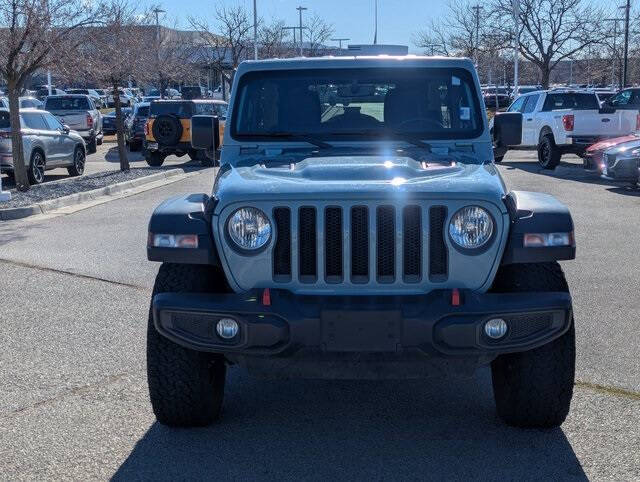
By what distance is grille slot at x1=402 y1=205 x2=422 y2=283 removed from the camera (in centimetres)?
419

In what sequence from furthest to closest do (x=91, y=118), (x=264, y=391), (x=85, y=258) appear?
(x=91, y=118)
(x=85, y=258)
(x=264, y=391)

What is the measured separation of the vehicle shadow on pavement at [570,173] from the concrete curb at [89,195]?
777 centimetres

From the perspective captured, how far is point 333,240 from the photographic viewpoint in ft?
13.8

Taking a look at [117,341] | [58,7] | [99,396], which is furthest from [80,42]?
[99,396]

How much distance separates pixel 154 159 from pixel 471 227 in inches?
766

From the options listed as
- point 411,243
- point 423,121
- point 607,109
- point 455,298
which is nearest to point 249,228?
point 411,243

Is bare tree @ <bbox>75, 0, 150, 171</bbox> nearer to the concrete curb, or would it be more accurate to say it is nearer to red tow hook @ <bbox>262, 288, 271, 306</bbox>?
the concrete curb

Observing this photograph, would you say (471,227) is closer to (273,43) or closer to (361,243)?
(361,243)

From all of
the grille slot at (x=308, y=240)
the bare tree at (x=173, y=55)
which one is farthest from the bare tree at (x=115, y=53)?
the bare tree at (x=173, y=55)

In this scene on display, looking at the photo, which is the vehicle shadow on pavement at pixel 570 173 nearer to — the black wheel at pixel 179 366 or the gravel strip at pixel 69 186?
the gravel strip at pixel 69 186

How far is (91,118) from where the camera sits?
92.0ft

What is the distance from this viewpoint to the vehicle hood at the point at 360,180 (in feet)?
13.8

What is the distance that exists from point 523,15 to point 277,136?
3211 cm

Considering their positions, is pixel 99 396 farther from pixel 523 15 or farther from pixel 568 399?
pixel 523 15
